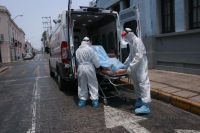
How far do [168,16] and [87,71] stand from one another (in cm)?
551

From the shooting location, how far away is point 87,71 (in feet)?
15.7

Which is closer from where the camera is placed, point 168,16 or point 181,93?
point 181,93

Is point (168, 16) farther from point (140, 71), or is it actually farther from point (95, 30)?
point (140, 71)

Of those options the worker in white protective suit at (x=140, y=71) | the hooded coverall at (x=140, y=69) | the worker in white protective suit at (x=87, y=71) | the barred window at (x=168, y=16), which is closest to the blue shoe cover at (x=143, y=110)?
the worker in white protective suit at (x=140, y=71)

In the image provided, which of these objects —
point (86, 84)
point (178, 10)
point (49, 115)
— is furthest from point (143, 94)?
point (178, 10)

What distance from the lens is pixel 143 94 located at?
162 inches

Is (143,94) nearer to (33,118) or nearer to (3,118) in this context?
(33,118)

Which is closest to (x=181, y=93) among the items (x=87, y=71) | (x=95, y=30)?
(x=87, y=71)

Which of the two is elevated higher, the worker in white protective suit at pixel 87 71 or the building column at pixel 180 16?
the building column at pixel 180 16

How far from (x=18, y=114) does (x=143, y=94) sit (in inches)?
116

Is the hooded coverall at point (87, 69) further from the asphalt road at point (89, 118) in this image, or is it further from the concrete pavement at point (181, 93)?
the concrete pavement at point (181, 93)

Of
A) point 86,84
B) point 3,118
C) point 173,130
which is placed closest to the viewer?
point 173,130

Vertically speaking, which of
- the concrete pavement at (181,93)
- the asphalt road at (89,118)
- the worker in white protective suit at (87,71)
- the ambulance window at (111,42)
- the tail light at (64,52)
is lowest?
the asphalt road at (89,118)

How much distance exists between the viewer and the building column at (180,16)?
732 cm
